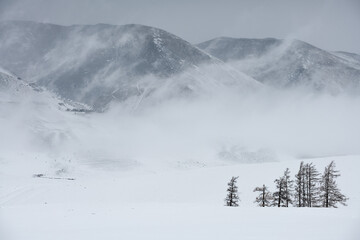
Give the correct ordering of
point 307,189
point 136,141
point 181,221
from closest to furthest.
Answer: point 181,221
point 307,189
point 136,141

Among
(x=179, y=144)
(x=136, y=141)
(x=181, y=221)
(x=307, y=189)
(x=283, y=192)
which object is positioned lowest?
(x=181, y=221)

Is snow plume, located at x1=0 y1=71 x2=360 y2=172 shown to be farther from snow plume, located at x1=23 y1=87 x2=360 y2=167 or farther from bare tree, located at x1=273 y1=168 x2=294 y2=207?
bare tree, located at x1=273 y1=168 x2=294 y2=207

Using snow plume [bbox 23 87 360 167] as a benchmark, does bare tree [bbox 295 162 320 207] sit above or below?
below

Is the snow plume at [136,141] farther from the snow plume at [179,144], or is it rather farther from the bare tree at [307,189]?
the bare tree at [307,189]

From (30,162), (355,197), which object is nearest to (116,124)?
(30,162)

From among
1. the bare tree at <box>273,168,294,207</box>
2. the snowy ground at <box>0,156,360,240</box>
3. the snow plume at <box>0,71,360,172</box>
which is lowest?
the snowy ground at <box>0,156,360,240</box>

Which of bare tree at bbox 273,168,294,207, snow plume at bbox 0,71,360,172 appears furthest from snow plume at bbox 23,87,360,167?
bare tree at bbox 273,168,294,207

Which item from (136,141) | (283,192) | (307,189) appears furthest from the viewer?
(136,141)

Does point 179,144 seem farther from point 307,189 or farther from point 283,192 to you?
point 283,192

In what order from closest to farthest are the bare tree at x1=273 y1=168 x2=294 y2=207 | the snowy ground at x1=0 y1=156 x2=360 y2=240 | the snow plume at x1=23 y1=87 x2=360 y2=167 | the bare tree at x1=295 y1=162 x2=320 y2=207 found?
the snowy ground at x1=0 y1=156 x2=360 y2=240 < the bare tree at x1=273 y1=168 x2=294 y2=207 < the bare tree at x1=295 y1=162 x2=320 y2=207 < the snow plume at x1=23 y1=87 x2=360 y2=167

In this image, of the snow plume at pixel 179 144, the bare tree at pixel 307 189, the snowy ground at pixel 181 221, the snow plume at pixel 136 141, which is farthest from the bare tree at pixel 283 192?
the snow plume at pixel 179 144

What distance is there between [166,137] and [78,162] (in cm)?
7010

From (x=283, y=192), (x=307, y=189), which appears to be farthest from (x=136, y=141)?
(x=283, y=192)

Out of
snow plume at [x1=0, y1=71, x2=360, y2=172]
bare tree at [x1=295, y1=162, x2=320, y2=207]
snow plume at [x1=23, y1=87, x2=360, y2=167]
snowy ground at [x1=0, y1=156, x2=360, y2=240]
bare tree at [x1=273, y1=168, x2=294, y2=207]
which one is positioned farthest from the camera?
snow plume at [x1=23, y1=87, x2=360, y2=167]
